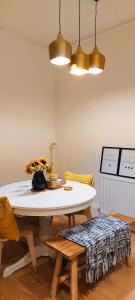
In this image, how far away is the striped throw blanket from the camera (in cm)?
190

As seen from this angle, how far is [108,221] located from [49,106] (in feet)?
8.07

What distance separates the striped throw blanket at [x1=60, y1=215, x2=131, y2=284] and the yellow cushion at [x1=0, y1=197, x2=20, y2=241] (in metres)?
0.43

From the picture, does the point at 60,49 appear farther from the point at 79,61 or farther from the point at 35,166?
the point at 35,166

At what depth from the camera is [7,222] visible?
2.02m

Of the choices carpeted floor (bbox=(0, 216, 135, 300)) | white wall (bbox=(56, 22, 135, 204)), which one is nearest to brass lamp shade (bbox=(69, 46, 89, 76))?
white wall (bbox=(56, 22, 135, 204))

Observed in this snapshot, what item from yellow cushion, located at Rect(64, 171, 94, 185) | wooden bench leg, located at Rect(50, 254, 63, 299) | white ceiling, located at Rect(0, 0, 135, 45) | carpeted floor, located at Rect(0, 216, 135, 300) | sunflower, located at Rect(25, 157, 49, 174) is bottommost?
carpeted floor, located at Rect(0, 216, 135, 300)

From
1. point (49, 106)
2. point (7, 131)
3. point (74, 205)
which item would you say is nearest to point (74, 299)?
point (74, 205)

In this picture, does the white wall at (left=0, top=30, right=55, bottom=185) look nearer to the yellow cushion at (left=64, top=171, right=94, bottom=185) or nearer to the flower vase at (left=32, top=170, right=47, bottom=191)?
the yellow cushion at (left=64, top=171, right=94, bottom=185)

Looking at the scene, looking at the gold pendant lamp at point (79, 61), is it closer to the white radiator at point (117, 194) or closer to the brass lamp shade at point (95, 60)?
the brass lamp shade at point (95, 60)

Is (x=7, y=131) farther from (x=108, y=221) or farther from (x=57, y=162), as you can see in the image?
(x=108, y=221)

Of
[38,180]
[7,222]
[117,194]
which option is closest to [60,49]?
[38,180]

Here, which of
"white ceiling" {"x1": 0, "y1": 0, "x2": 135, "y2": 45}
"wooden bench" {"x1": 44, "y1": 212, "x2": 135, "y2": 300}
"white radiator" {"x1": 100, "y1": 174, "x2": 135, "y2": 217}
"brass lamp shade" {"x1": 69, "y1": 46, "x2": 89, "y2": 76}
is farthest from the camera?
"white radiator" {"x1": 100, "y1": 174, "x2": 135, "y2": 217}

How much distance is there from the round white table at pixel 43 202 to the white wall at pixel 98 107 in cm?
→ 103

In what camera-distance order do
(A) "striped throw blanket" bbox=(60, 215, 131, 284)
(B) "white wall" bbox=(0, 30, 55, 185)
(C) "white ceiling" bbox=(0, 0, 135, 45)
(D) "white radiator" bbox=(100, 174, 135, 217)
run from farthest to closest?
(B) "white wall" bbox=(0, 30, 55, 185), (D) "white radiator" bbox=(100, 174, 135, 217), (C) "white ceiling" bbox=(0, 0, 135, 45), (A) "striped throw blanket" bbox=(60, 215, 131, 284)
